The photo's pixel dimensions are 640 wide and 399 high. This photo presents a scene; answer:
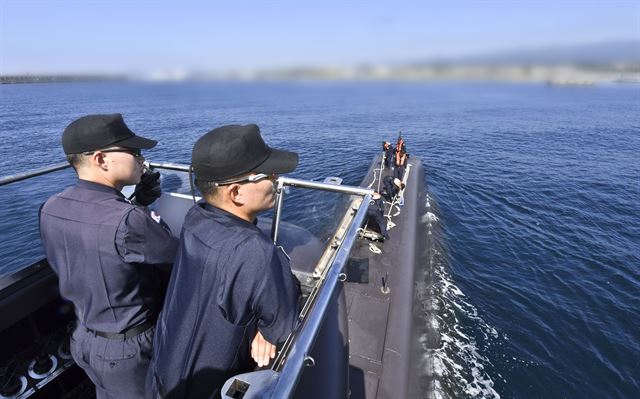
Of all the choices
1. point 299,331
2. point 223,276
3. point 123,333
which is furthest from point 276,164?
point 123,333

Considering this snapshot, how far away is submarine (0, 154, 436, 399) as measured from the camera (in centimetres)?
167

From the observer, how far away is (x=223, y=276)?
1541mm

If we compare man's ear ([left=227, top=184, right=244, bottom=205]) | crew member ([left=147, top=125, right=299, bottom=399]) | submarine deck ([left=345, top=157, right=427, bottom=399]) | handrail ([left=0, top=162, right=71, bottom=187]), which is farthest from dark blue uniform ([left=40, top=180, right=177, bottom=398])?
submarine deck ([left=345, top=157, right=427, bottom=399])

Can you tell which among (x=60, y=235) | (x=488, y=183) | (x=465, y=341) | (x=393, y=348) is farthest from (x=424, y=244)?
(x=60, y=235)

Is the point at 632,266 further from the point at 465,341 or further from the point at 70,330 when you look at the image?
the point at 70,330

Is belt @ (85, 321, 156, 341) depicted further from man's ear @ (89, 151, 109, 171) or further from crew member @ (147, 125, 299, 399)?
man's ear @ (89, 151, 109, 171)

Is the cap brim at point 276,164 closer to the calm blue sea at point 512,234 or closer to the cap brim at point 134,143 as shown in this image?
the cap brim at point 134,143

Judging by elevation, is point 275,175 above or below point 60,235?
above

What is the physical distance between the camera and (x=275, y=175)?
1.81 meters

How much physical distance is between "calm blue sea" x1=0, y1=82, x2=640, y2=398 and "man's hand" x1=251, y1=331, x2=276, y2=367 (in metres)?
1.92

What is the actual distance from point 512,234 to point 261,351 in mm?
14732

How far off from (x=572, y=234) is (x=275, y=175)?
16182 mm

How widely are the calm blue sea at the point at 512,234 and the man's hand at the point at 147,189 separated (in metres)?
1.10

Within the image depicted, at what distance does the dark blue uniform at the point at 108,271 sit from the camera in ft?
7.07
